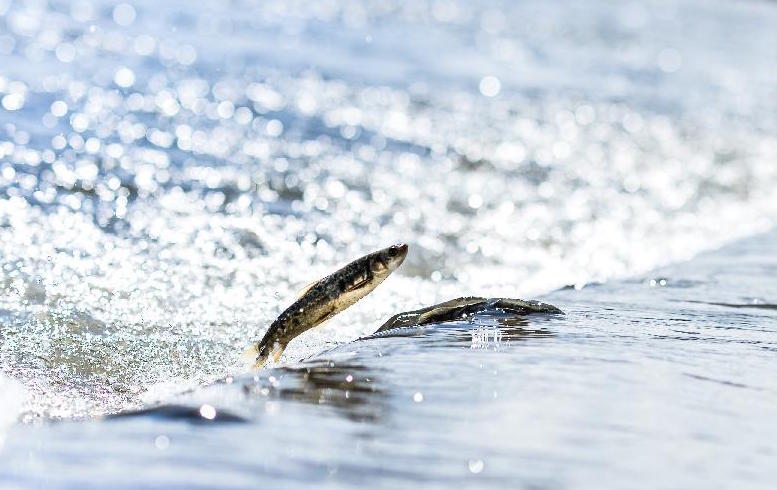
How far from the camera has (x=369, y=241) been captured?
12773mm

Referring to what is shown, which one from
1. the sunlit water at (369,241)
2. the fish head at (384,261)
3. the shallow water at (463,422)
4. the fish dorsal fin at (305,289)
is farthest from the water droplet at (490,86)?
the fish dorsal fin at (305,289)

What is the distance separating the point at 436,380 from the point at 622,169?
13619 mm

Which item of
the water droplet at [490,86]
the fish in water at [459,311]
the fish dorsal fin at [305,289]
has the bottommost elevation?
the fish in water at [459,311]

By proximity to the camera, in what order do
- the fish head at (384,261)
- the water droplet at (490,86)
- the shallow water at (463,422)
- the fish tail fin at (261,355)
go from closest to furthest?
the shallow water at (463,422) → the fish tail fin at (261,355) → the fish head at (384,261) → the water droplet at (490,86)

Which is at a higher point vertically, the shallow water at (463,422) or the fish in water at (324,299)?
the fish in water at (324,299)

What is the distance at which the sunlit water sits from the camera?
5.14 meters

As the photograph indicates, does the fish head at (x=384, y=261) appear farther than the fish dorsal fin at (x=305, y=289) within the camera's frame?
Yes

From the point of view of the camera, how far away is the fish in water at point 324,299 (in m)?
7.31

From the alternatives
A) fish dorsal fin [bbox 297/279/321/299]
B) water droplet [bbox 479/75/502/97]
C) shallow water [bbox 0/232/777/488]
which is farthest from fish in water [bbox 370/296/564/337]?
water droplet [bbox 479/75/502/97]

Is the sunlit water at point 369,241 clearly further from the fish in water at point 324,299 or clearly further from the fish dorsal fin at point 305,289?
the fish dorsal fin at point 305,289

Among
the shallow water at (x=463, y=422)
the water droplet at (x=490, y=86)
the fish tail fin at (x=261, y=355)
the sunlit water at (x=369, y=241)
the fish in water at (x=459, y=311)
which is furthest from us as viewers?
the water droplet at (x=490, y=86)

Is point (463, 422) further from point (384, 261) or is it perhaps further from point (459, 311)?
point (459, 311)

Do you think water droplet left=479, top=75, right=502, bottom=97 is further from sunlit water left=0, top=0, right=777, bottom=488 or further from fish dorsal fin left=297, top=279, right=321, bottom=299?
fish dorsal fin left=297, top=279, right=321, bottom=299

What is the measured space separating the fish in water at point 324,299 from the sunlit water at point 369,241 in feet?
0.64
